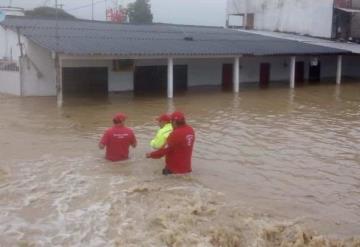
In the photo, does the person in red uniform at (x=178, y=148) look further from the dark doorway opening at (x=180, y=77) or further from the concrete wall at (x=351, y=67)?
the concrete wall at (x=351, y=67)

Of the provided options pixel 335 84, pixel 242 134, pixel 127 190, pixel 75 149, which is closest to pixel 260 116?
pixel 242 134

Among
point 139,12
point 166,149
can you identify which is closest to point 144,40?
point 166,149

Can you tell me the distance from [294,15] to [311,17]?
1.38 meters

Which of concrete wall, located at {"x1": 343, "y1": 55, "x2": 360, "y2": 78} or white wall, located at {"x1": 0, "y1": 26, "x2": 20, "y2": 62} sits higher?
white wall, located at {"x1": 0, "y1": 26, "x2": 20, "y2": 62}

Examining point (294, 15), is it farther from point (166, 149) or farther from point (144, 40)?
point (166, 149)

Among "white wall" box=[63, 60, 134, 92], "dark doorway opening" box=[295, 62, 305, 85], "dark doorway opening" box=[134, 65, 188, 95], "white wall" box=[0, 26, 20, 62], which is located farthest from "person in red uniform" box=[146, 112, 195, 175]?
"dark doorway opening" box=[295, 62, 305, 85]

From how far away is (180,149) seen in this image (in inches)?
357

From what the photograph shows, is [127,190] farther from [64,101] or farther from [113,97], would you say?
[113,97]

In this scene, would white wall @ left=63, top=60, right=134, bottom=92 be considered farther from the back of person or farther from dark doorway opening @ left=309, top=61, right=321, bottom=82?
the back of person

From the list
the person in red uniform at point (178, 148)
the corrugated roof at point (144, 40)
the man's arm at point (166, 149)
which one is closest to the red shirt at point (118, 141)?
the person in red uniform at point (178, 148)

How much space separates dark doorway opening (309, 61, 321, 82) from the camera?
33469mm

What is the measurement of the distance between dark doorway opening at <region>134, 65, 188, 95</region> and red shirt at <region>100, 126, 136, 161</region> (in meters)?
14.2

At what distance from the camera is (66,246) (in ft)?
21.1

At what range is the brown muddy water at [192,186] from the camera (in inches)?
271
